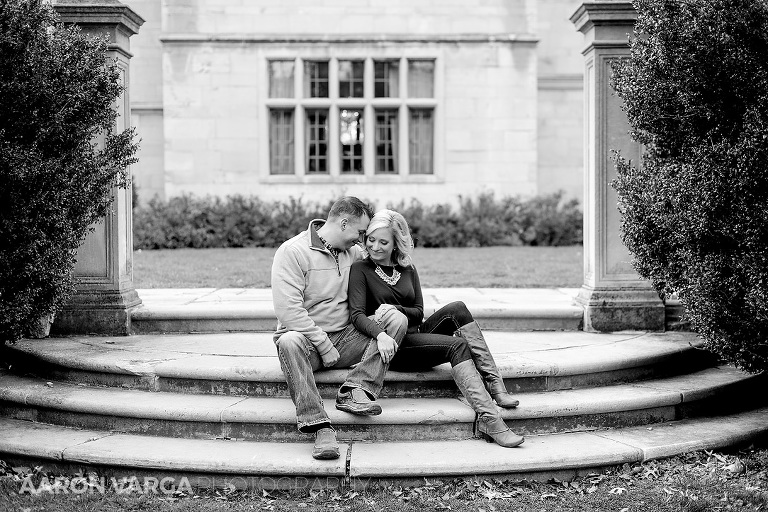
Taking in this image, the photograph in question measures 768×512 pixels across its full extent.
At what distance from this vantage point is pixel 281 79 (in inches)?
695

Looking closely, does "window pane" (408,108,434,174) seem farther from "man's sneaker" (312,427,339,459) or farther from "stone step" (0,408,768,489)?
"man's sneaker" (312,427,339,459)

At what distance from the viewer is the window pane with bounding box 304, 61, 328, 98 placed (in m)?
17.6

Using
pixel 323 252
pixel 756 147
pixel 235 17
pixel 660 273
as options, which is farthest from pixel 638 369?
pixel 235 17

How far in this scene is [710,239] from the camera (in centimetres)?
527

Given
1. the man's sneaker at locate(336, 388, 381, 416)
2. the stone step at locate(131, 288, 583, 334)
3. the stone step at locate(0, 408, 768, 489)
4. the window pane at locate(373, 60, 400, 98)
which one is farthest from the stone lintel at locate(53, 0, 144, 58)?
the window pane at locate(373, 60, 400, 98)

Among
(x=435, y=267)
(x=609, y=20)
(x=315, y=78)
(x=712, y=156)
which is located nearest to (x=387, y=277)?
(x=712, y=156)

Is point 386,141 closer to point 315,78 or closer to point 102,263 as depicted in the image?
point 315,78

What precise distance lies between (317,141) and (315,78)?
53.4 inches

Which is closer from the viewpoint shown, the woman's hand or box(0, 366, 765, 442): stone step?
box(0, 366, 765, 442): stone step

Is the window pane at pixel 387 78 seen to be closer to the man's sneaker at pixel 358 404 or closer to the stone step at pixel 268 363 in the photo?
the stone step at pixel 268 363

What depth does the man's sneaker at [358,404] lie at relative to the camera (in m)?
4.82

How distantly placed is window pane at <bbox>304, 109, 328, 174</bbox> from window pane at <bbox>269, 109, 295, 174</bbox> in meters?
0.41

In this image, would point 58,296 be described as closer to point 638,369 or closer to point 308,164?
point 638,369

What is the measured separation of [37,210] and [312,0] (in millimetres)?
12954
